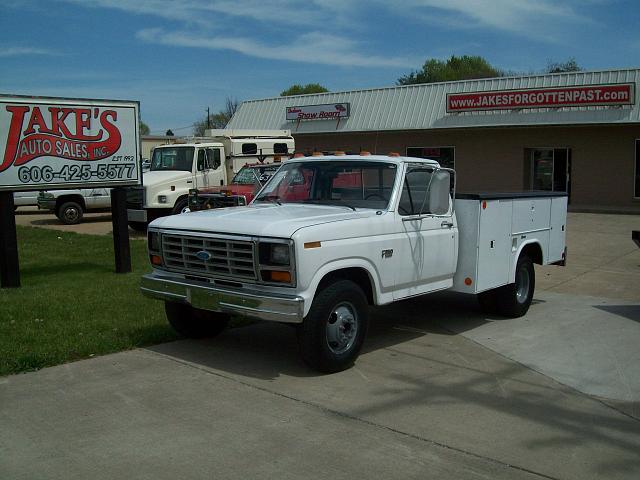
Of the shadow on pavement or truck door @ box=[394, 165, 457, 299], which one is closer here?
truck door @ box=[394, 165, 457, 299]

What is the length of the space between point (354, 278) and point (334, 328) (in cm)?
59

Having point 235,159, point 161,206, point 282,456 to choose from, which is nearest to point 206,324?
point 282,456

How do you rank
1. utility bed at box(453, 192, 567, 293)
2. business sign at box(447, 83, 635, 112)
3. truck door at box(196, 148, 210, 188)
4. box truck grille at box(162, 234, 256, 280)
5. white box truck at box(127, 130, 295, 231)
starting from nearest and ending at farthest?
box truck grille at box(162, 234, 256, 280), utility bed at box(453, 192, 567, 293), white box truck at box(127, 130, 295, 231), truck door at box(196, 148, 210, 188), business sign at box(447, 83, 635, 112)

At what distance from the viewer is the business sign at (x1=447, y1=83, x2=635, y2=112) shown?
76.6 feet

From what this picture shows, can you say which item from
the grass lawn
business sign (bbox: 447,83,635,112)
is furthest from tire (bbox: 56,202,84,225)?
business sign (bbox: 447,83,635,112)

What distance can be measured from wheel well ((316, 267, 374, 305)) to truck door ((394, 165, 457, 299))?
299 mm

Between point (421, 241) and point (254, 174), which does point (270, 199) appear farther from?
point (254, 174)

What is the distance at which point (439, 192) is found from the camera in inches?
289

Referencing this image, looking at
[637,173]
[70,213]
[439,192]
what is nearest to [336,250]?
[439,192]

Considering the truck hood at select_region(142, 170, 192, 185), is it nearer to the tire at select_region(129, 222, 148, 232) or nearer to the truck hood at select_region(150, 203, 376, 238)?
the tire at select_region(129, 222, 148, 232)

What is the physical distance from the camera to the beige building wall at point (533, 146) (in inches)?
982

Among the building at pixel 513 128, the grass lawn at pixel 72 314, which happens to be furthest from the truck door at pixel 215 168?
the grass lawn at pixel 72 314

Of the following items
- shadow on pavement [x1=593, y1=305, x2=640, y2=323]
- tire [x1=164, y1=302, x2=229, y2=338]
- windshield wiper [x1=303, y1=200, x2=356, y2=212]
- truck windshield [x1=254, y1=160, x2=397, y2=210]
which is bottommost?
shadow on pavement [x1=593, y1=305, x2=640, y2=323]

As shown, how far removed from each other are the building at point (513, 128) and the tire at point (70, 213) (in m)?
9.95
